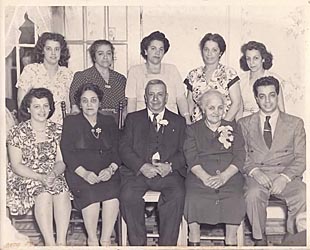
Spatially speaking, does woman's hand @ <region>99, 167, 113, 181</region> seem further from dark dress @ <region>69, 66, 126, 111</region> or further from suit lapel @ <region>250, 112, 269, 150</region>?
suit lapel @ <region>250, 112, 269, 150</region>

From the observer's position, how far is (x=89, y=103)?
1.54m

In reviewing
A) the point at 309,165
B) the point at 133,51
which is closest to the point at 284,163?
the point at 309,165

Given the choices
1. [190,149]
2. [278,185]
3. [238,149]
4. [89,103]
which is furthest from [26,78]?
[278,185]

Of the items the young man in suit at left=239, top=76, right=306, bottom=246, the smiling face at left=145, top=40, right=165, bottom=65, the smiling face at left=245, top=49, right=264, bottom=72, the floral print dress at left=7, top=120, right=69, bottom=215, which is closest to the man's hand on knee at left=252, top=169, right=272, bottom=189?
the young man in suit at left=239, top=76, right=306, bottom=246

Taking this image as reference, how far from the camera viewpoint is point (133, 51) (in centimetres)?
152

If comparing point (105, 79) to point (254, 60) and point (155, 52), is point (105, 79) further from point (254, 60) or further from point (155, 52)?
point (254, 60)

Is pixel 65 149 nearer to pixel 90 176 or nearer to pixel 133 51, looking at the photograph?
pixel 90 176

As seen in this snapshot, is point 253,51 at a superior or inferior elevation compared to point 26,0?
inferior

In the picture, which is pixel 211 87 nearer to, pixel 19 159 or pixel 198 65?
pixel 198 65

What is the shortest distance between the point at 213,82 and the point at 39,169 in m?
0.44

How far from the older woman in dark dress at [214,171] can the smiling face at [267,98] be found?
8 cm

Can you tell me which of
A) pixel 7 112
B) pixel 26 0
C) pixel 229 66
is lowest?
pixel 7 112

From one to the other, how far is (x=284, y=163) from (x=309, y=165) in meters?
0.06

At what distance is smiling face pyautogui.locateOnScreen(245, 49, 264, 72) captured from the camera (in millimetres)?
1520
